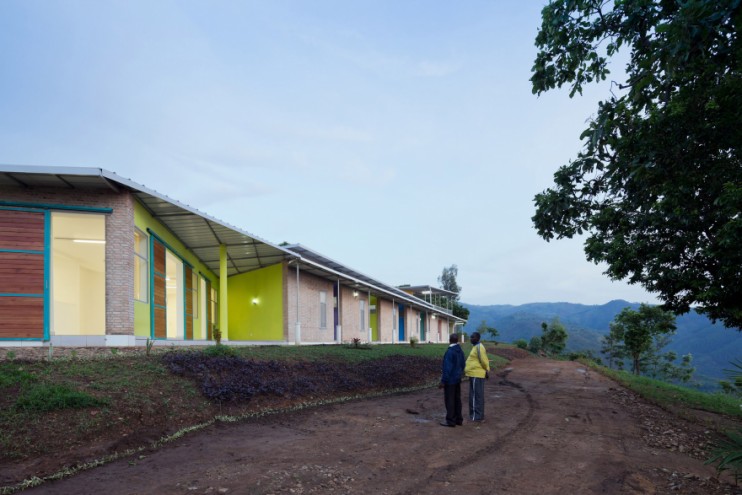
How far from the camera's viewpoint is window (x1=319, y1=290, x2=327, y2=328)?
23.6 metres

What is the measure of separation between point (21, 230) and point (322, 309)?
14419 mm

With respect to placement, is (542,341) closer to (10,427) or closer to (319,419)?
(319,419)

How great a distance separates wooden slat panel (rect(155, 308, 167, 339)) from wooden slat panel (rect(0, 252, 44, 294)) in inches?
144

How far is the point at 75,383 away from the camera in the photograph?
798 cm

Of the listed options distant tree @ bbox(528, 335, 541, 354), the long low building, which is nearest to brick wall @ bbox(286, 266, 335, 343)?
the long low building

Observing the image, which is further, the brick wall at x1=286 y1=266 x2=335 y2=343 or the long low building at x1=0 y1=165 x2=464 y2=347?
the brick wall at x1=286 y1=266 x2=335 y2=343

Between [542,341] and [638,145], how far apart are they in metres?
49.2

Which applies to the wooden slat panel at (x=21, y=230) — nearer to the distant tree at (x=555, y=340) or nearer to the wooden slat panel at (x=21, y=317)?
the wooden slat panel at (x=21, y=317)

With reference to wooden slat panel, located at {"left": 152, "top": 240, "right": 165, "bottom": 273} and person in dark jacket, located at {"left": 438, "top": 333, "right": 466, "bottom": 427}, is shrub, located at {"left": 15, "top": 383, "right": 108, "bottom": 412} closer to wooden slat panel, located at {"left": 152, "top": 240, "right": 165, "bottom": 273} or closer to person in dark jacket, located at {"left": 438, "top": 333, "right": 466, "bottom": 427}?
person in dark jacket, located at {"left": 438, "top": 333, "right": 466, "bottom": 427}

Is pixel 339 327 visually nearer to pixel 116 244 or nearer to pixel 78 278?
pixel 78 278

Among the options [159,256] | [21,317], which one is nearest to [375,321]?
[159,256]

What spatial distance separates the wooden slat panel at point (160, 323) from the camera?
14.3 meters

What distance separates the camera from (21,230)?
10992 mm

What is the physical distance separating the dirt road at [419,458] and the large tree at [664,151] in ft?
10.7
